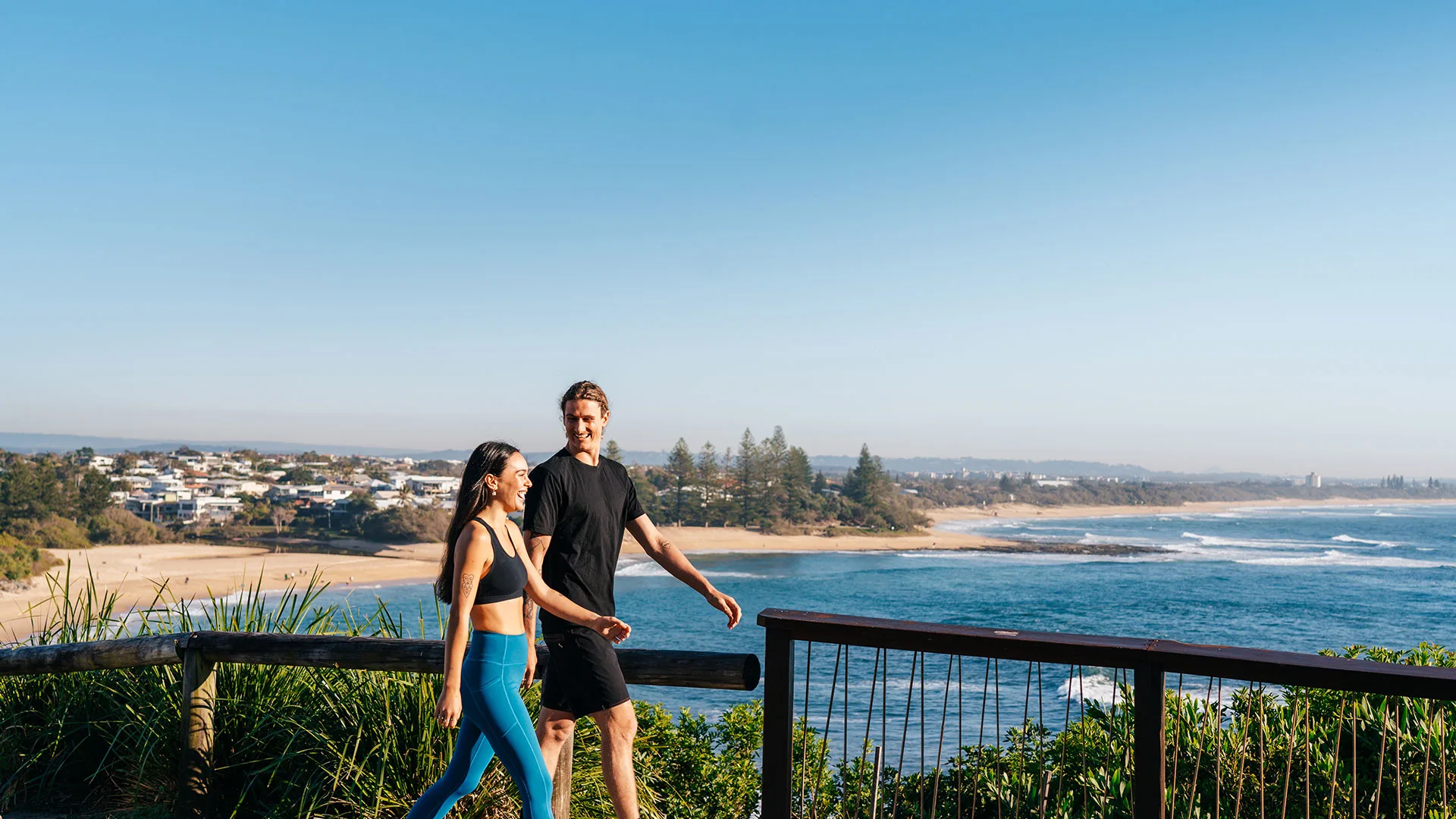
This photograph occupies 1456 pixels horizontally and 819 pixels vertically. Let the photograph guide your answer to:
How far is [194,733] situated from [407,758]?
985mm

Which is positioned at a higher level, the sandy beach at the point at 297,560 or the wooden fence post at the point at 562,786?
the wooden fence post at the point at 562,786

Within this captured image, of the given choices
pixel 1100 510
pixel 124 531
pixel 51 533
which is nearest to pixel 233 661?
pixel 51 533

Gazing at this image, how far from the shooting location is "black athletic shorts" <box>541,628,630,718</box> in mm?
3104

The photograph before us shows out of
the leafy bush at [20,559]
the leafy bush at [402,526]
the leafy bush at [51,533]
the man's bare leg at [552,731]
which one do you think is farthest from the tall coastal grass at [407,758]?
the leafy bush at [402,526]

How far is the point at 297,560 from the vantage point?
5788cm

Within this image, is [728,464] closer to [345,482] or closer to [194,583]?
[345,482]

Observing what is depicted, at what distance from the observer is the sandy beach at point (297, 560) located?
41.9 m

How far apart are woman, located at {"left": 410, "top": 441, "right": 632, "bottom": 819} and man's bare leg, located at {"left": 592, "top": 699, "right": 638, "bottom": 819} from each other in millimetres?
211

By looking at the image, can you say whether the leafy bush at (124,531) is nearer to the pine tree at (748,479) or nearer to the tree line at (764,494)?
the tree line at (764,494)

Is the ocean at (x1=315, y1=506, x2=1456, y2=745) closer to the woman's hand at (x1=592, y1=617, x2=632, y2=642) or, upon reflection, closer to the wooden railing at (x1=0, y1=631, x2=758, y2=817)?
the wooden railing at (x1=0, y1=631, x2=758, y2=817)

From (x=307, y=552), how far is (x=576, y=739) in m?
64.4

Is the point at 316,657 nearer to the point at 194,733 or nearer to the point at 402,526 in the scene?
the point at 194,733

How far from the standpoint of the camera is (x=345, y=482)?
92188mm

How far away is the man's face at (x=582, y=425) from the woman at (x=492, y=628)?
0.24m
